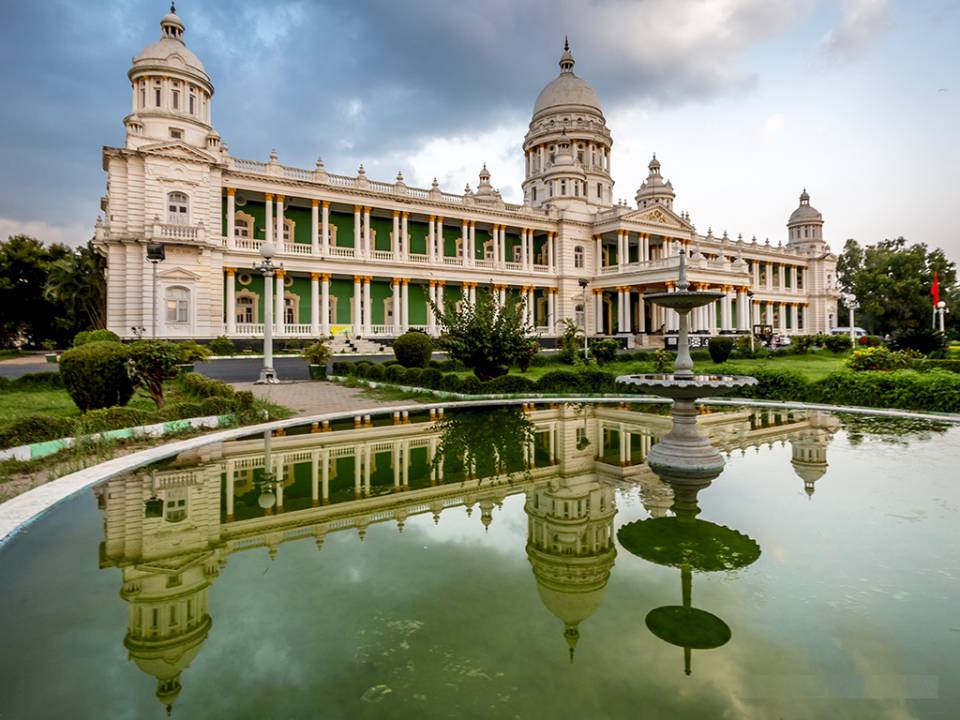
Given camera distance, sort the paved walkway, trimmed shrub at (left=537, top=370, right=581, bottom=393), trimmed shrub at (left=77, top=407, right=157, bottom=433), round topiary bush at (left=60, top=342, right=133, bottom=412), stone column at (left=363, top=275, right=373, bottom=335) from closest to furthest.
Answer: trimmed shrub at (left=77, top=407, right=157, bottom=433) → round topiary bush at (left=60, top=342, right=133, bottom=412) → the paved walkway → trimmed shrub at (left=537, top=370, right=581, bottom=393) → stone column at (left=363, top=275, right=373, bottom=335)

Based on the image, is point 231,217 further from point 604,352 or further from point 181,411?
point 181,411

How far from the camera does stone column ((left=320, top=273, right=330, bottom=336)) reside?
3444 cm

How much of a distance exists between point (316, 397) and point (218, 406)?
5.06m

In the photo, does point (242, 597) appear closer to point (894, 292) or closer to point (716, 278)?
point (716, 278)

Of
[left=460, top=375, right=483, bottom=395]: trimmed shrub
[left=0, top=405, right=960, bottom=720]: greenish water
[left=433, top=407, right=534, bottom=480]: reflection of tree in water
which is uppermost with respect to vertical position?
[left=460, top=375, right=483, bottom=395]: trimmed shrub

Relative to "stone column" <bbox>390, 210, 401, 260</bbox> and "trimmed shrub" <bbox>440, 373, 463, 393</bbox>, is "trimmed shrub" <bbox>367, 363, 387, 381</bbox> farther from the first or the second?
"stone column" <bbox>390, 210, 401, 260</bbox>

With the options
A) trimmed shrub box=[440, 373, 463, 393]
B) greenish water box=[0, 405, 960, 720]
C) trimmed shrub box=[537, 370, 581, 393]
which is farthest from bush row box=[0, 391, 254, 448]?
trimmed shrub box=[537, 370, 581, 393]

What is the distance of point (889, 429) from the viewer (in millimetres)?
11289

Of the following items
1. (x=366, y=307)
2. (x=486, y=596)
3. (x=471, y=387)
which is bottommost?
(x=486, y=596)

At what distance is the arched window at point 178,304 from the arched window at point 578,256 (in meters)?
29.9

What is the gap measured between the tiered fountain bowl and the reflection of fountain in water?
44.1 inches

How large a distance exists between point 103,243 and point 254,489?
30.5m

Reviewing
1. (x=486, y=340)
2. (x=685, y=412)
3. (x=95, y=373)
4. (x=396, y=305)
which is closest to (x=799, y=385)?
(x=685, y=412)

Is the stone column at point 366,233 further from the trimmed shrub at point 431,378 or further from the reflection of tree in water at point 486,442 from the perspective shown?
the reflection of tree in water at point 486,442
